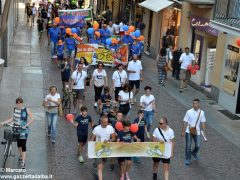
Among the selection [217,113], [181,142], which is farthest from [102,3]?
[181,142]

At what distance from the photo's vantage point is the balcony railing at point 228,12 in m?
18.9

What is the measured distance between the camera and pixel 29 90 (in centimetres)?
2042

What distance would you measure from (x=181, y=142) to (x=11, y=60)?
13.2 m

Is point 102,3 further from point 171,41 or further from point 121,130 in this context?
point 121,130

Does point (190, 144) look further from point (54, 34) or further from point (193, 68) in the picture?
point (54, 34)

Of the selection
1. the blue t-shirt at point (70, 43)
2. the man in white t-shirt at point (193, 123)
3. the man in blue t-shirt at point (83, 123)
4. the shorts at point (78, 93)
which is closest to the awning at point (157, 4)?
the blue t-shirt at point (70, 43)

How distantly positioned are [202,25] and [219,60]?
2.37 metres

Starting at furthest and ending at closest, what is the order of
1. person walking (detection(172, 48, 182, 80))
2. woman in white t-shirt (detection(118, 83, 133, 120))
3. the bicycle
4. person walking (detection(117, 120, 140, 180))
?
person walking (detection(172, 48, 182, 80))
woman in white t-shirt (detection(118, 83, 133, 120))
the bicycle
person walking (detection(117, 120, 140, 180))

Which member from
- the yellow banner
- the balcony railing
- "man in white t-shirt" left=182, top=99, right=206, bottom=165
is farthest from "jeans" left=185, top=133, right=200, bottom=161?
the balcony railing

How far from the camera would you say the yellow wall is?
20.5 metres

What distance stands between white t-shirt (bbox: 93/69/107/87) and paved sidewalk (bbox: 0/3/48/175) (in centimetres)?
200

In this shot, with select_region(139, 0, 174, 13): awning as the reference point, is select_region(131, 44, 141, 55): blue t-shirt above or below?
below

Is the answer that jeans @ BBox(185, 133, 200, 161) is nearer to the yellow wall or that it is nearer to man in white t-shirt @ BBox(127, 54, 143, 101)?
man in white t-shirt @ BBox(127, 54, 143, 101)

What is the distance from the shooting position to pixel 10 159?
13.1 m
